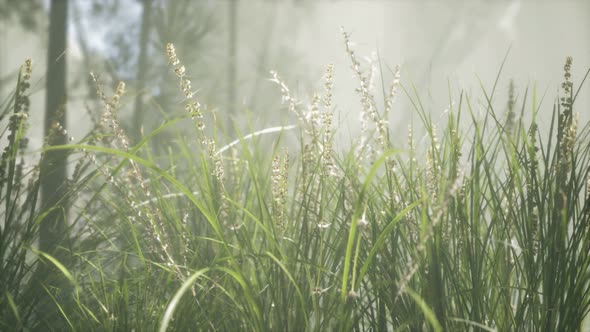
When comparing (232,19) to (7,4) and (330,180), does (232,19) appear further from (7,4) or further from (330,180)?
(330,180)

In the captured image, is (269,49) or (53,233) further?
(269,49)

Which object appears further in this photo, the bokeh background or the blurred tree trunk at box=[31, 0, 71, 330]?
the bokeh background

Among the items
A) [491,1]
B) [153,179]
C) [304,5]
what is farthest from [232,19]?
[491,1]

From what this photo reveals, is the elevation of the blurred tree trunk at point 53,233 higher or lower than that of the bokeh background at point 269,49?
lower

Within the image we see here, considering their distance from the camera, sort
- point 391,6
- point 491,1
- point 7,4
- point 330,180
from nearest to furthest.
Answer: point 330,180 < point 7,4 < point 491,1 < point 391,6

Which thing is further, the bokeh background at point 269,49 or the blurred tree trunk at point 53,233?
the bokeh background at point 269,49

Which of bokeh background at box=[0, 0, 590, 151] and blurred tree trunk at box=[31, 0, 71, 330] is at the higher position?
bokeh background at box=[0, 0, 590, 151]

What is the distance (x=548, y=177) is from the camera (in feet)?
3.48

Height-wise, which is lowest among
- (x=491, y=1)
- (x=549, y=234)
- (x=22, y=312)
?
(x=22, y=312)

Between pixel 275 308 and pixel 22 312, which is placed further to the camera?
pixel 22 312

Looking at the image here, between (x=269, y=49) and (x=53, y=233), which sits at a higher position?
(x=269, y=49)

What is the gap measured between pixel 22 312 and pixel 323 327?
1.94 ft

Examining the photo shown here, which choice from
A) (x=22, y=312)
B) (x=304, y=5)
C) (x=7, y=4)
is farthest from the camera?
(x=304, y=5)

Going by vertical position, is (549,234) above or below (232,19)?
below
